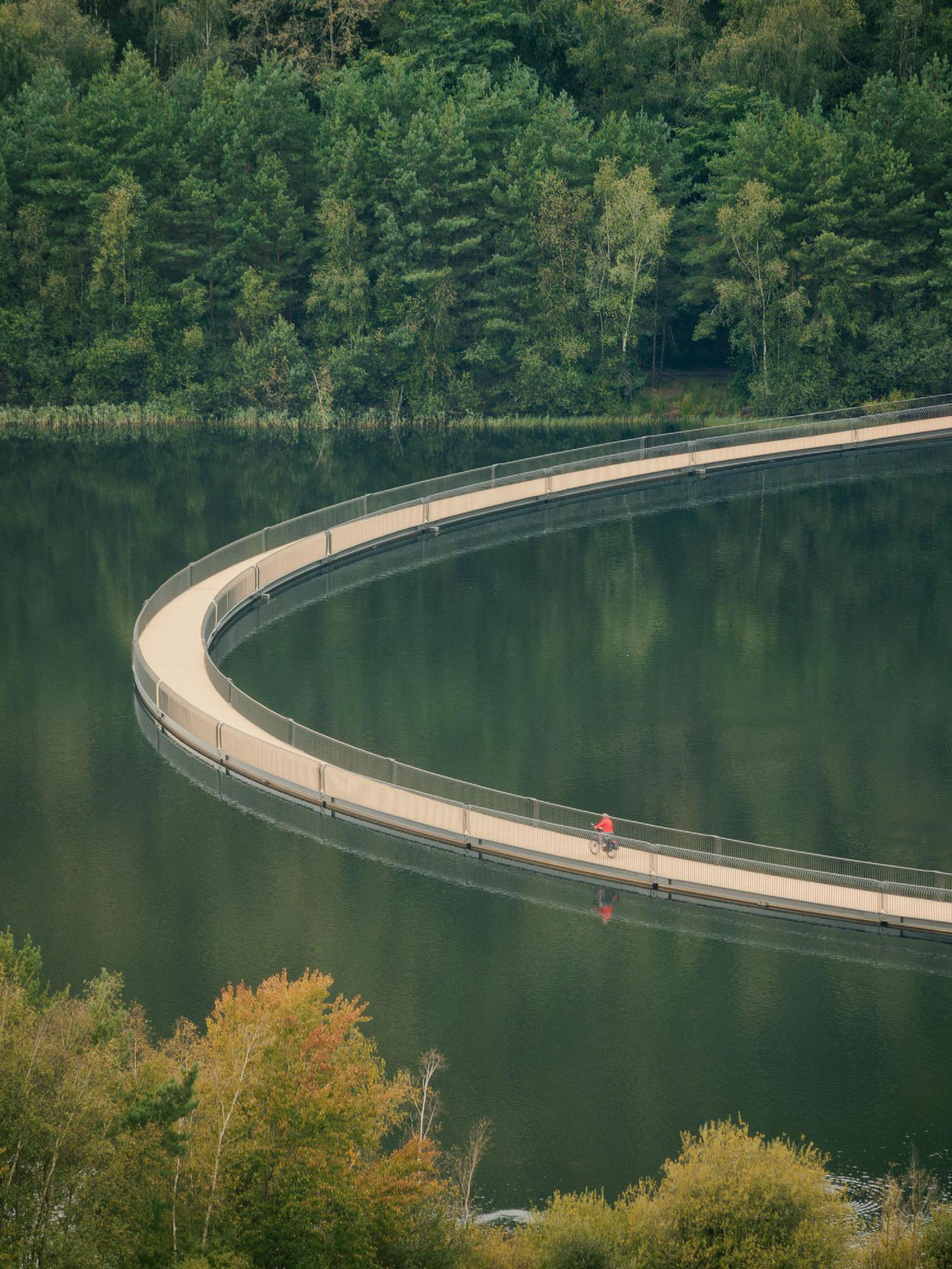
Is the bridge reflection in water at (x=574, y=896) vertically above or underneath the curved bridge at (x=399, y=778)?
underneath

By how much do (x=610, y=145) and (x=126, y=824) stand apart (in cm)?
6278

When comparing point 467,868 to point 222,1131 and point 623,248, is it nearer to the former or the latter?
point 222,1131

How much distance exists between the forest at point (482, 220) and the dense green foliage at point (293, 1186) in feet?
231

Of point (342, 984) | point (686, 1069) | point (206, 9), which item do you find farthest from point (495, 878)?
point (206, 9)

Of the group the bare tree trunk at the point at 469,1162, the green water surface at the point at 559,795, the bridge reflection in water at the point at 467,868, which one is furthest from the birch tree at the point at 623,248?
the bare tree trunk at the point at 469,1162

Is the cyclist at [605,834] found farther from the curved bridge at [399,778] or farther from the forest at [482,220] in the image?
the forest at [482,220]

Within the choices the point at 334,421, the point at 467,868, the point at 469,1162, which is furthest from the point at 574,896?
the point at 334,421

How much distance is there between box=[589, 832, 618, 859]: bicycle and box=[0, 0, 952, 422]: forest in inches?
2283

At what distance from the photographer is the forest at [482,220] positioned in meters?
97.2

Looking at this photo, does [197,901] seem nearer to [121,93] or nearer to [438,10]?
[121,93]

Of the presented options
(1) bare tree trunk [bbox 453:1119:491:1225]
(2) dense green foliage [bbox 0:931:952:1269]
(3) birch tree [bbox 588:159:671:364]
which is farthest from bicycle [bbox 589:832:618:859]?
(3) birch tree [bbox 588:159:671:364]

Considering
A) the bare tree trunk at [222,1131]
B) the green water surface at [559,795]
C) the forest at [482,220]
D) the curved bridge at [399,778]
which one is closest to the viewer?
the bare tree trunk at [222,1131]

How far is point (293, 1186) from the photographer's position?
3048cm

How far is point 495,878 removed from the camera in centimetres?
4434
